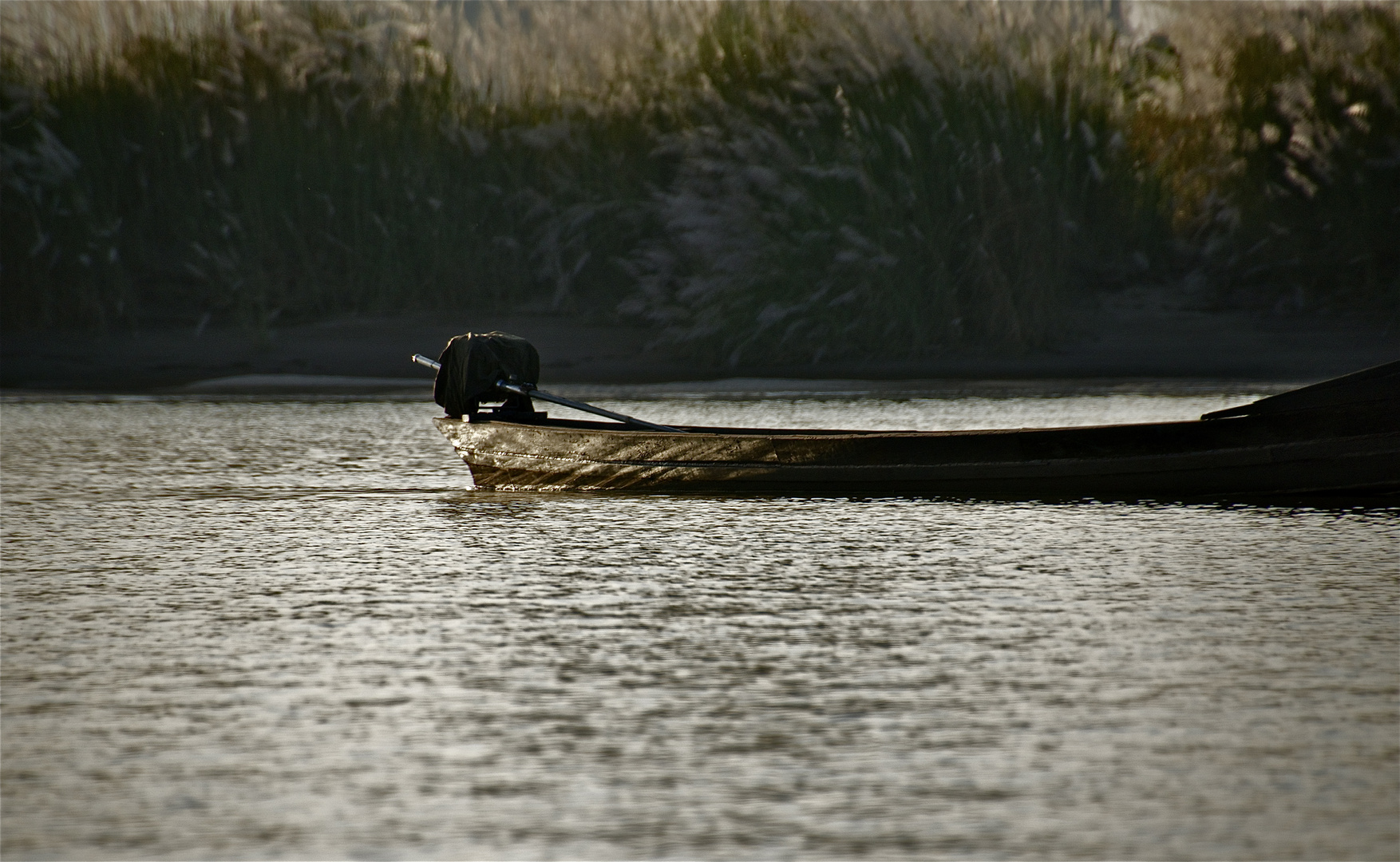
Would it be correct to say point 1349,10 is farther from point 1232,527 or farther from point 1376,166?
point 1232,527

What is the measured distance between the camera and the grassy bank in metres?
15.3

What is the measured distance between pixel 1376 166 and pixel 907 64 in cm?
397

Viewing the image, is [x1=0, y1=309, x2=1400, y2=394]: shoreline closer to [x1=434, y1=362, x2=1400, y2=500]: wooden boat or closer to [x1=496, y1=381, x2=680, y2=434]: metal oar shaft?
[x1=496, y1=381, x2=680, y2=434]: metal oar shaft

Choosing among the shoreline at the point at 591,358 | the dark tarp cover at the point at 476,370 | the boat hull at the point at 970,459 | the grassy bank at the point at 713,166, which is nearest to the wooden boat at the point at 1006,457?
the boat hull at the point at 970,459

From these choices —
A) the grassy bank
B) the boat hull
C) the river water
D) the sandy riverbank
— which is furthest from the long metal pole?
the grassy bank

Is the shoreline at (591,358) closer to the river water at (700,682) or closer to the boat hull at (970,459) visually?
the boat hull at (970,459)

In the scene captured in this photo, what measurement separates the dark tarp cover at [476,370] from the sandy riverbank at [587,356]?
19.1 ft

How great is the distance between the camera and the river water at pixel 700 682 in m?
3.02

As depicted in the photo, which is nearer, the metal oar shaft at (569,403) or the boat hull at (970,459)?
the boat hull at (970,459)

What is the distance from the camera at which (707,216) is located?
15.3 metres

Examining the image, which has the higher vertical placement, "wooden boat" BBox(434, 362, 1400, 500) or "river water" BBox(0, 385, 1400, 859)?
"wooden boat" BBox(434, 362, 1400, 500)

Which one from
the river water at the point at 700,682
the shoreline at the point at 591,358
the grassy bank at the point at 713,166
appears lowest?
the river water at the point at 700,682

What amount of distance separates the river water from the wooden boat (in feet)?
0.79

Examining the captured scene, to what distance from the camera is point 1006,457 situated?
25.4 ft
